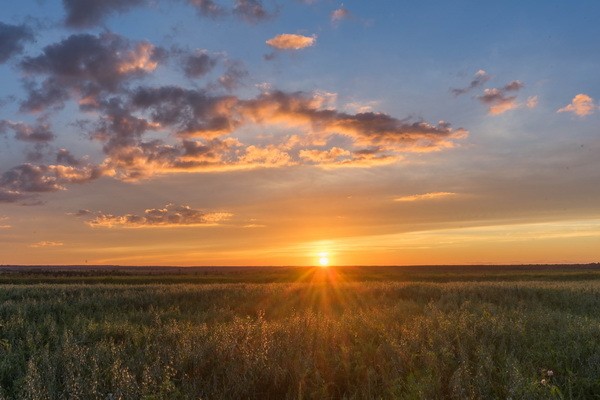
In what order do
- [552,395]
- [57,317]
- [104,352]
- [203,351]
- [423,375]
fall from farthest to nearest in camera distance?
[57,317], [104,352], [203,351], [423,375], [552,395]

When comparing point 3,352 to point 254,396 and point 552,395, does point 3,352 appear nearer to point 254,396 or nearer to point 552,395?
point 254,396

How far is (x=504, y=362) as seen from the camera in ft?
22.4

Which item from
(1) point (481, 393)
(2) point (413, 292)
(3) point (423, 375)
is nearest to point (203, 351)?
(3) point (423, 375)

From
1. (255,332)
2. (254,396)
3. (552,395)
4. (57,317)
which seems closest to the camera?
(552,395)

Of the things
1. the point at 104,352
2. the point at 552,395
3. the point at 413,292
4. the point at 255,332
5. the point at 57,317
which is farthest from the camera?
the point at 413,292

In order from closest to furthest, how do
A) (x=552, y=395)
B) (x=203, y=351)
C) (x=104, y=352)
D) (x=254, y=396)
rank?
(x=552, y=395) < (x=254, y=396) < (x=203, y=351) < (x=104, y=352)

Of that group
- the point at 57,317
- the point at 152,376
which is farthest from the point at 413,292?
the point at 152,376

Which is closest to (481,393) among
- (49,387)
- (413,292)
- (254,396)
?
(254,396)

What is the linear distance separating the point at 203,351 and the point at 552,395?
448cm

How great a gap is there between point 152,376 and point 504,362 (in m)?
4.93

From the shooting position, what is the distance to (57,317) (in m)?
15.0

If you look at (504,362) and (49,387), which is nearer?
(49,387)

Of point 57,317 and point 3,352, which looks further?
point 57,317

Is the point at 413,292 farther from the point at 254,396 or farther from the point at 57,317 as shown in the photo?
the point at 254,396
